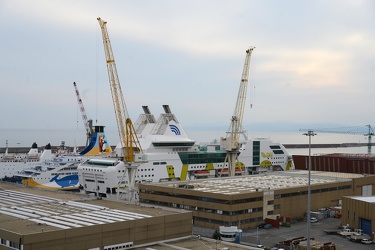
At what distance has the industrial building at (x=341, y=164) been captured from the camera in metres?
62.6

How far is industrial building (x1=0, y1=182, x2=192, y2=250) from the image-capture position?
2222 centimetres

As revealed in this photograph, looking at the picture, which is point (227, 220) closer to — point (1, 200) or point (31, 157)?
point (1, 200)

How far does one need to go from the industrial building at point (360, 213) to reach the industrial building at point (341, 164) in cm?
2539

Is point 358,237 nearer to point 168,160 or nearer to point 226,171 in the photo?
point 168,160

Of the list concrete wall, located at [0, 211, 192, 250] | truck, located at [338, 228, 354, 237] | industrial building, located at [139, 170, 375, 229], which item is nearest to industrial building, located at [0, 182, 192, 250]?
concrete wall, located at [0, 211, 192, 250]

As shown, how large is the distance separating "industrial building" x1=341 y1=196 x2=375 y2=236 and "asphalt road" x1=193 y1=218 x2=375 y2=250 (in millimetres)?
1711

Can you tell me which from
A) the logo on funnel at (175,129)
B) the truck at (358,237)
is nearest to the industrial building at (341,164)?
the logo on funnel at (175,129)

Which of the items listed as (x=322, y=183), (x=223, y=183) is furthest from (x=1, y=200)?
(x=322, y=183)

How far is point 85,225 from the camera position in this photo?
2386 centimetres

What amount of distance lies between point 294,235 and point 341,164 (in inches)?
1279

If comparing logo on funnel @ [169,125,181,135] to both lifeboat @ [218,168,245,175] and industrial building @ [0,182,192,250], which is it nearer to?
lifeboat @ [218,168,245,175]

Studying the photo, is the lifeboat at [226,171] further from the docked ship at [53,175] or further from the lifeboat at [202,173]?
the docked ship at [53,175]

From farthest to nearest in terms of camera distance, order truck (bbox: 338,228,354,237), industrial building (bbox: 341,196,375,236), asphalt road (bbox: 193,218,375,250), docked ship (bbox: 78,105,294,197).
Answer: docked ship (bbox: 78,105,294,197) → industrial building (bbox: 341,196,375,236) → truck (bbox: 338,228,354,237) → asphalt road (bbox: 193,218,375,250)

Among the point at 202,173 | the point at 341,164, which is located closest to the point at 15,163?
the point at 202,173
